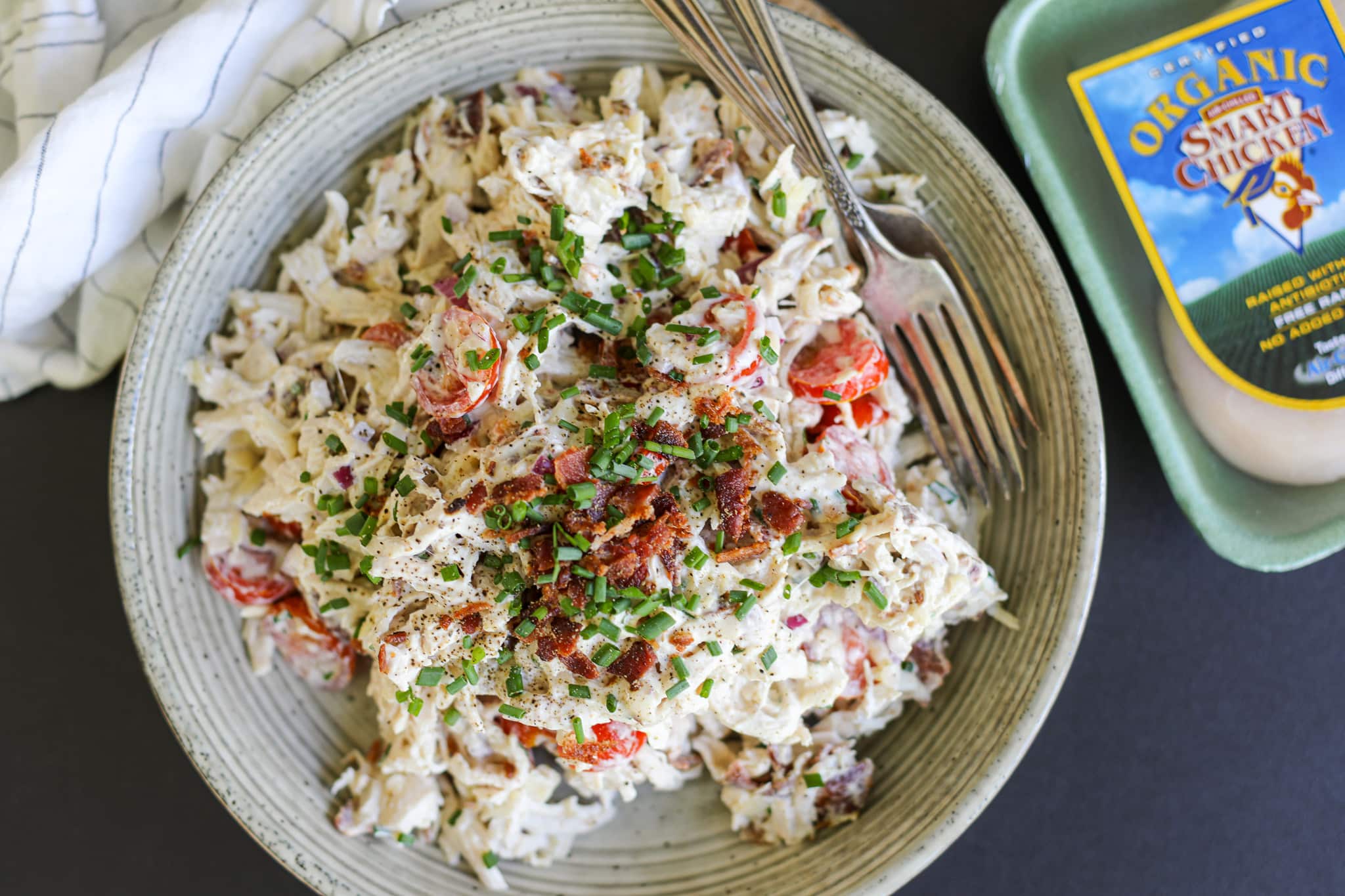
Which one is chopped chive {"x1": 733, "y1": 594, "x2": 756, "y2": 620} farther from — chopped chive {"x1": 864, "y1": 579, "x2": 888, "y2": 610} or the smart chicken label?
the smart chicken label

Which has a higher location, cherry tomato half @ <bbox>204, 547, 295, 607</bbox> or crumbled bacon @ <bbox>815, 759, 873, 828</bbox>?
cherry tomato half @ <bbox>204, 547, 295, 607</bbox>

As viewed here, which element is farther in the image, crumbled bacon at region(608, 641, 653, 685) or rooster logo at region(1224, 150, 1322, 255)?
rooster logo at region(1224, 150, 1322, 255)

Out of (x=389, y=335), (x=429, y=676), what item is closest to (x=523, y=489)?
(x=429, y=676)

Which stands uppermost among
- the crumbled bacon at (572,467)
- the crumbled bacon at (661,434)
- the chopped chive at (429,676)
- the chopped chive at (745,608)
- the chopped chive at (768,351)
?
the chopped chive at (768,351)

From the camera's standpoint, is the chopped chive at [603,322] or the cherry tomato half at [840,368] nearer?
the chopped chive at [603,322]

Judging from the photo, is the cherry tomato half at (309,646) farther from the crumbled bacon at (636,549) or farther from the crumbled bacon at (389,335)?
the crumbled bacon at (636,549)

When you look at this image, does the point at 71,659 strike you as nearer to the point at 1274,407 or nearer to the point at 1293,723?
the point at 1274,407

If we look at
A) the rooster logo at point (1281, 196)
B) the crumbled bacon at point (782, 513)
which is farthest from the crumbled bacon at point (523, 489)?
the rooster logo at point (1281, 196)

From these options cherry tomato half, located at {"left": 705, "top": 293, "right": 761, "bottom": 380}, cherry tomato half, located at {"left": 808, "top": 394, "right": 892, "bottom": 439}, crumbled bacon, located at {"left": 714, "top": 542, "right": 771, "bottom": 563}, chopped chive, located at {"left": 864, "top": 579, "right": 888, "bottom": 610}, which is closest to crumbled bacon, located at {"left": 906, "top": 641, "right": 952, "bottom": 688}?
chopped chive, located at {"left": 864, "top": 579, "right": 888, "bottom": 610}
